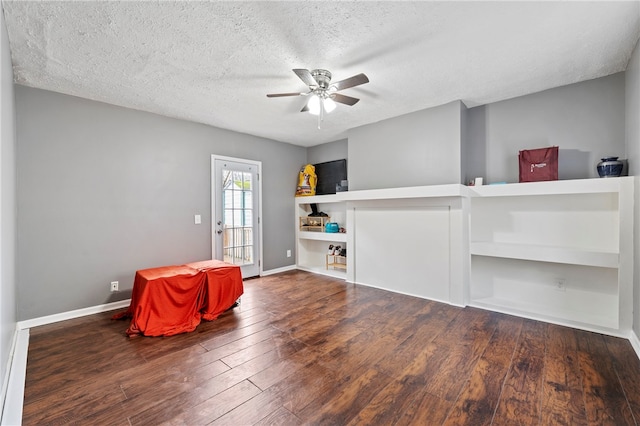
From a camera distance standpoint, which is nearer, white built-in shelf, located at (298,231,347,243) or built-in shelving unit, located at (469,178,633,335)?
built-in shelving unit, located at (469,178,633,335)

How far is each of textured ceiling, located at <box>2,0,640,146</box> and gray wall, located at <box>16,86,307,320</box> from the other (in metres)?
0.38

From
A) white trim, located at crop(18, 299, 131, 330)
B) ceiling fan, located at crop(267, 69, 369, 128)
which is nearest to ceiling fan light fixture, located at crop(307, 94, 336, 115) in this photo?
ceiling fan, located at crop(267, 69, 369, 128)

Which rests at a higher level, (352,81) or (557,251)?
(352,81)

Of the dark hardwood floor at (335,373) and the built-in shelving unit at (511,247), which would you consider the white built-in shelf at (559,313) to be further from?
the dark hardwood floor at (335,373)

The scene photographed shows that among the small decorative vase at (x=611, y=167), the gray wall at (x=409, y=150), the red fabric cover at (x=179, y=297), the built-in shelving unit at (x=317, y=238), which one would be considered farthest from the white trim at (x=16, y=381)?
the small decorative vase at (x=611, y=167)

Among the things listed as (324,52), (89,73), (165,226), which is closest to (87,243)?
(165,226)

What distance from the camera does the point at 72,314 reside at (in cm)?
324

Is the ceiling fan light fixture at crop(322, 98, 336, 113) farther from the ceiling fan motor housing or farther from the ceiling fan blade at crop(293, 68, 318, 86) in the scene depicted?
the ceiling fan blade at crop(293, 68, 318, 86)

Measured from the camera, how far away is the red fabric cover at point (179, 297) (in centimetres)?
280

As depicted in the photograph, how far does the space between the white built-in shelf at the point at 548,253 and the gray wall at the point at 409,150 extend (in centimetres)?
94

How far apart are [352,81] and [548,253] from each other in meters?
2.80

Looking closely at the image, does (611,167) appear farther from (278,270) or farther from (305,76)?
(278,270)

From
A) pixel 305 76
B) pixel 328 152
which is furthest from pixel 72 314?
pixel 328 152

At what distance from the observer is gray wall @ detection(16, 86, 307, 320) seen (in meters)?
3.05
